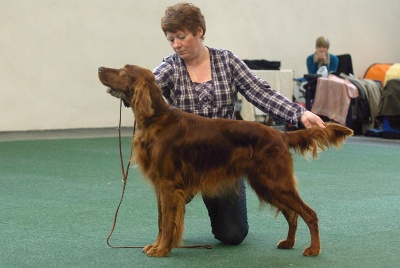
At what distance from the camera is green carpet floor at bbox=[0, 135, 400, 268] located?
3.11m

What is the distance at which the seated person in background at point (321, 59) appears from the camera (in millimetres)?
10578

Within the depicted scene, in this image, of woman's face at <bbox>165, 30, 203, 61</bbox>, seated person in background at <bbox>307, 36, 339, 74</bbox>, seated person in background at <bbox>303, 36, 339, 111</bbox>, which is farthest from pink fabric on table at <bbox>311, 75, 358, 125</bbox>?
woman's face at <bbox>165, 30, 203, 61</bbox>

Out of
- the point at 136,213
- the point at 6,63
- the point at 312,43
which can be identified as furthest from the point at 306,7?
the point at 136,213

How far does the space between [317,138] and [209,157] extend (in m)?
0.49

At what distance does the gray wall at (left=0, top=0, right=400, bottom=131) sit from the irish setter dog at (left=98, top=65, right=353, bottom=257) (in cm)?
620

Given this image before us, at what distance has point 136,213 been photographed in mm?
4160

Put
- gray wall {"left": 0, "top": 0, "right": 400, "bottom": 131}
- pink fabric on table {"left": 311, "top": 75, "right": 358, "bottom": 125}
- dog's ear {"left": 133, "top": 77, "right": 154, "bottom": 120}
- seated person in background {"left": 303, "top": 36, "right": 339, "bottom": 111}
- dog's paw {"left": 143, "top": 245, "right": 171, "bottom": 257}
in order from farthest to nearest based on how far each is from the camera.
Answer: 1. seated person in background {"left": 303, "top": 36, "right": 339, "bottom": 111}
2. pink fabric on table {"left": 311, "top": 75, "right": 358, "bottom": 125}
3. gray wall {"left": 0, "top": 0, "right": 400, "bottom": 131}
4. dog's paw {"left": 143, "top": 245, "right": 171, "bottom": 257}
5. dog's ear {"left": 133, "top": 77, "right": 154, "bottom": 120}

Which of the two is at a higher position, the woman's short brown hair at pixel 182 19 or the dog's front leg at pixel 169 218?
the woman's short brown hair at pixel 182 19

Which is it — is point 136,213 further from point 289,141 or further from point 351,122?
point 351,122

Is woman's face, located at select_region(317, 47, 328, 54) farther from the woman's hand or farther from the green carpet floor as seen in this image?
the woman's hand

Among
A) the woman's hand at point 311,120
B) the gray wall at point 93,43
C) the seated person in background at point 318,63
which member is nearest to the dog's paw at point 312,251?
the woman's hand at point 311,120

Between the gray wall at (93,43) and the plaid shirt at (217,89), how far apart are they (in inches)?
230

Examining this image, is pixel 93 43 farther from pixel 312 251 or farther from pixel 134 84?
pixel 312 251

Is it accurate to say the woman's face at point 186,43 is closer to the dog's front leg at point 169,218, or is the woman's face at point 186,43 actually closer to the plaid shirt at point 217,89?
the plaid shirt at point 217,89
